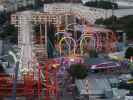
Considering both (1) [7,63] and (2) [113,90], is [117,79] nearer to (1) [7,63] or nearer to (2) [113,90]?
(2) [113,90]

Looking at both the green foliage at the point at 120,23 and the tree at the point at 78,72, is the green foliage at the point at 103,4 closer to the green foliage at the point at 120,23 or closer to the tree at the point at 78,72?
the green foliage at the point at 120,23

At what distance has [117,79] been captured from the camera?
8516 millimetres

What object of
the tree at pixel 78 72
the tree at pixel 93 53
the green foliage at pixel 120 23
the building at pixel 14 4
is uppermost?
the tree at pixel 78 72

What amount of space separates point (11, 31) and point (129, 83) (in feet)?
21.5

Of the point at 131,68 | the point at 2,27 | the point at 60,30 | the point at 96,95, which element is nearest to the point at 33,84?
the point at 96,95

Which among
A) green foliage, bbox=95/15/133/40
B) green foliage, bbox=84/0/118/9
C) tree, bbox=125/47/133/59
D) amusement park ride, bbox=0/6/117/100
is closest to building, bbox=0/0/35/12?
green foliage, bbox=84/0/118/9

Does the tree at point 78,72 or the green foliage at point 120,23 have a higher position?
the tree at point 78,72

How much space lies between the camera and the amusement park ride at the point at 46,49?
695cm

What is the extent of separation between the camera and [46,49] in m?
10.4

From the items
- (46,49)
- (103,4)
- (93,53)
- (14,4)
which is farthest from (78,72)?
(14,4)

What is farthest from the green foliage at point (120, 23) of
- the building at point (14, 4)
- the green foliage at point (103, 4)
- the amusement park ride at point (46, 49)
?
the building at point (14, 4)

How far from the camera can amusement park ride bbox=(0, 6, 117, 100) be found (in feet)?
22.8

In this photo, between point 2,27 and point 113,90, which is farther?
point 2,27

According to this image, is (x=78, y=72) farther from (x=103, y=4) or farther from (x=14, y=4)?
(x=14, y=4)
